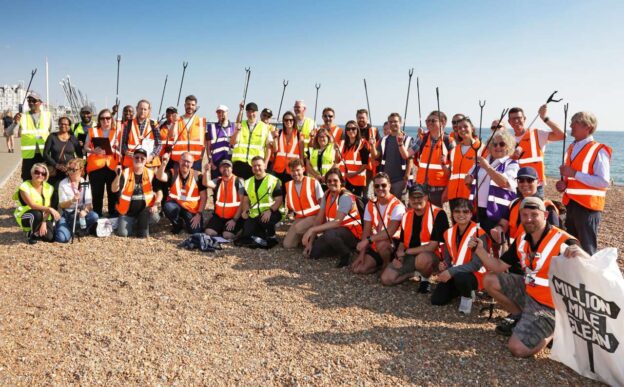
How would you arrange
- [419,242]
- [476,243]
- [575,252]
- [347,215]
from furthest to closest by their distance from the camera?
[347,215], [419,242], [476,243], [575,252]

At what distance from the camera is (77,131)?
29.1 feet

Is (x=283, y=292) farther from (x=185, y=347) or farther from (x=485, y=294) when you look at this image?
(x=485, y=294)

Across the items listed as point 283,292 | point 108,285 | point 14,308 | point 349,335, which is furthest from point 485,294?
point 14,308

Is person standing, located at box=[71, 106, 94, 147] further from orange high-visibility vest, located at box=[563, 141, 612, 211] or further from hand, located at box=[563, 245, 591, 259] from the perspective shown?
hand, located at box=[563, 245, 591, 259]

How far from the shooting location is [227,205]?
7754 mm

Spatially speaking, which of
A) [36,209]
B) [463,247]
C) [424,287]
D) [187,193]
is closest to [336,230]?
[424,287]

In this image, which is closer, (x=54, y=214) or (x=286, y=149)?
(x=54, y=214)

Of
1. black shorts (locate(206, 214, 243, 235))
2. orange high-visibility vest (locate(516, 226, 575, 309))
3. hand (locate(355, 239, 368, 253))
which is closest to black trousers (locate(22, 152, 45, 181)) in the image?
black shorts (locate(206, 214, 243, 235))

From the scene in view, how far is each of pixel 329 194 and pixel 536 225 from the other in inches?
131

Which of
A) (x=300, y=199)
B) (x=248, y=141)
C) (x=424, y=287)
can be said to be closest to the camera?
(x=424, y=287)

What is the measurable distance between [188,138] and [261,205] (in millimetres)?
2200

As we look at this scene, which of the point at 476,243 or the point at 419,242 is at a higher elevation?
the point at 476,243

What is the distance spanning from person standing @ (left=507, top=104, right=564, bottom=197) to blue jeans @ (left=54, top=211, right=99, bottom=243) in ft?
21.5

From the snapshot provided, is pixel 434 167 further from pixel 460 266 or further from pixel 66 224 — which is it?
pixel 66 224
